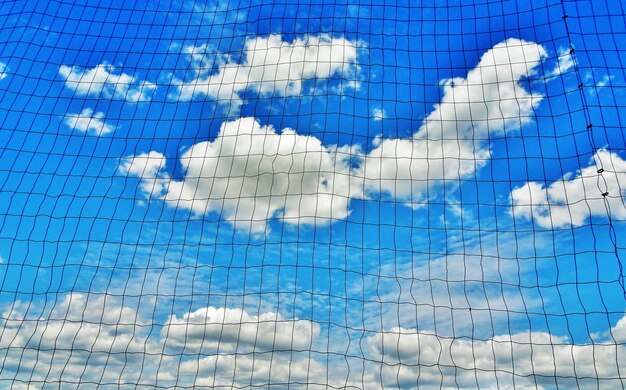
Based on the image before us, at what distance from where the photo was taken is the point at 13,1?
7391mm

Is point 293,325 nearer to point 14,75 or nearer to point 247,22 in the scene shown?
point 247,22

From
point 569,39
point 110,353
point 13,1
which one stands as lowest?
point 110,353

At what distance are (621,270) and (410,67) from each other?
2.86 meters

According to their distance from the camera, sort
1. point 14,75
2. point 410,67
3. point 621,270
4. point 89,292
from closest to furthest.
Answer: point 621,270, point 89,292, point 410,67, point 14,75

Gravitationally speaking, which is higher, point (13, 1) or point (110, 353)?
point (13, 1)

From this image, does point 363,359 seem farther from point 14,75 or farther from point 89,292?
point 14,75

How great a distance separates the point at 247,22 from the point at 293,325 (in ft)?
11.4

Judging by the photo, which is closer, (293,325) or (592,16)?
(293,325)

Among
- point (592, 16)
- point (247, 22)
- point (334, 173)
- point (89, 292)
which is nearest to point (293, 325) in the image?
point (334, 173)

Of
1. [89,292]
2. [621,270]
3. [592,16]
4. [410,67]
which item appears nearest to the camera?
[621,270]

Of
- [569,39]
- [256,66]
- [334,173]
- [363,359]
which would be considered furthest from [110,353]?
[569,39]

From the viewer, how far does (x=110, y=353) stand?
17.7ft

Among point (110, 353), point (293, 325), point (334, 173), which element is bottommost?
point (110, 353)

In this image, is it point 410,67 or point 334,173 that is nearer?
point 334,173
